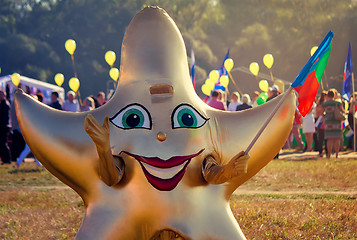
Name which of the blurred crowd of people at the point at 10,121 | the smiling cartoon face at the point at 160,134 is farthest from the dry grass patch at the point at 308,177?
the smiling cartoon face at the point at 160,134

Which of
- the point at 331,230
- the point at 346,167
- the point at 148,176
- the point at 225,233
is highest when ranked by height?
the point at 148,176

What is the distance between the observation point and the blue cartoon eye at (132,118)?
149 inches

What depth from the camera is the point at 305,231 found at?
208 inches

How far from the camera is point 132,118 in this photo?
383 centimetres

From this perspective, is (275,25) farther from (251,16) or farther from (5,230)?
(5,230)

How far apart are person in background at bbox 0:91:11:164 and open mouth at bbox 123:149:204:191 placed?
8516 millimetres

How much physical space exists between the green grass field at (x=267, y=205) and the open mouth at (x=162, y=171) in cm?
173

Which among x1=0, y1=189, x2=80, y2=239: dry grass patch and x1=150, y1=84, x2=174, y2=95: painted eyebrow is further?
x1=0, y1=189, x2=80, y2=239: dry grass patch

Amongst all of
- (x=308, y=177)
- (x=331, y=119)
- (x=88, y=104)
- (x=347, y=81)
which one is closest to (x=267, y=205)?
(x=308, y=177)

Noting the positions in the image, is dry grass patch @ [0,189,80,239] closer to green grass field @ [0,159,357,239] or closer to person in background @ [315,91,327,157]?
green grass field @ [0,159,357,239]

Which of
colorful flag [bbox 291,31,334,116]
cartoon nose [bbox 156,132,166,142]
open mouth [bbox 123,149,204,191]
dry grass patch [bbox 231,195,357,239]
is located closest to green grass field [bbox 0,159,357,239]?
dry grass patch [bbox 231,195,357,239]

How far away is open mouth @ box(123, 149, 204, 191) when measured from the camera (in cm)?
363

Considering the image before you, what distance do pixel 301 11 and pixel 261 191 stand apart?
116ft

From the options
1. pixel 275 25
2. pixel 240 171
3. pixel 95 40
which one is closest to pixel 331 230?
pixel 240 171
